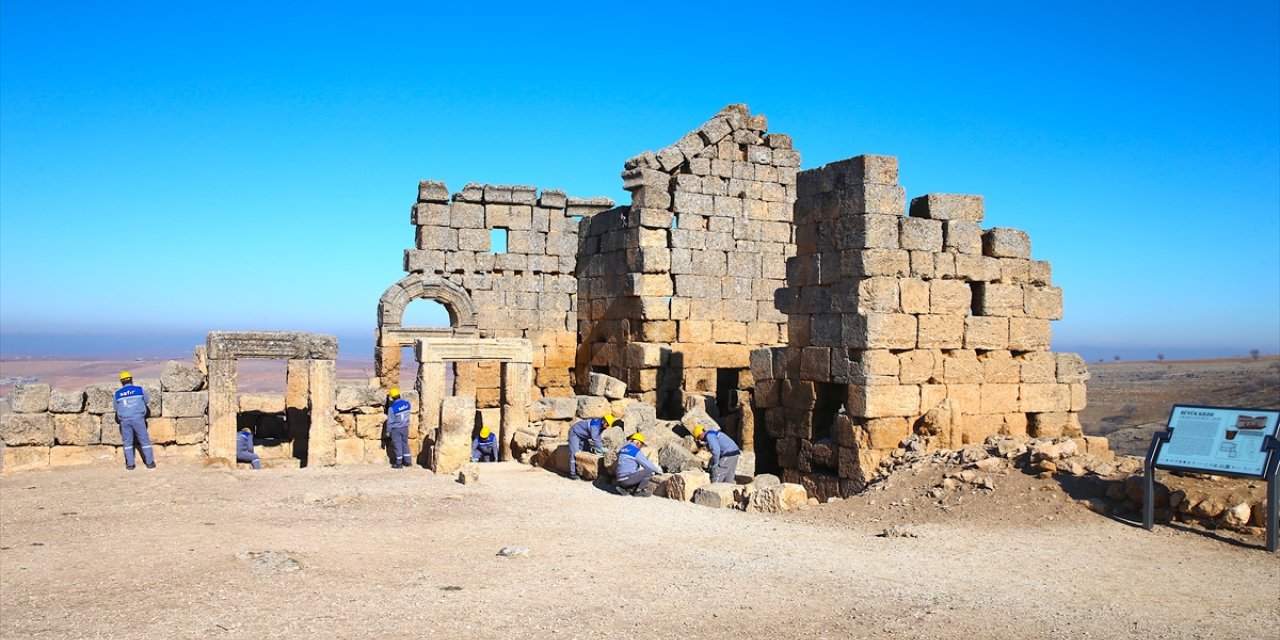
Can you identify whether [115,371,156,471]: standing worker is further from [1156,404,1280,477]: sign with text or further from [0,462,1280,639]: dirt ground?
[1156,404,1280,477]: sign with text

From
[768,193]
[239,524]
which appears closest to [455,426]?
[239,524]

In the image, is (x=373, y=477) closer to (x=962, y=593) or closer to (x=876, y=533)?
(x=876, y=533)

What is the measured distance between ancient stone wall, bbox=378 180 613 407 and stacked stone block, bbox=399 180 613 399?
0.02 metres

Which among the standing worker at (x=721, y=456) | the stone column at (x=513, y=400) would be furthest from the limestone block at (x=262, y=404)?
the standing worker at (x=721, y=456)

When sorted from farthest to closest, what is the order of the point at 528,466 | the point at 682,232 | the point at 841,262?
the point at 682,232, the point at 528,466, the point at 841,262

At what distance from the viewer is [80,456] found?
12.9 metres

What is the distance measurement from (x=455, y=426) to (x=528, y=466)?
1.17 m

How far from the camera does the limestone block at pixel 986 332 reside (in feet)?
39.9

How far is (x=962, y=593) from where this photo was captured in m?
6.95

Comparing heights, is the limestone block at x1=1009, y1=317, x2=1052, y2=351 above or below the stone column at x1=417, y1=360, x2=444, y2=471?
above

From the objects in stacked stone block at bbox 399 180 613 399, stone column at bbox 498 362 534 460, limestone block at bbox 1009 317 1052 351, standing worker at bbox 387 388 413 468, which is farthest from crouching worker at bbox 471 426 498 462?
limestone block at bbox 1009 317 1052 351

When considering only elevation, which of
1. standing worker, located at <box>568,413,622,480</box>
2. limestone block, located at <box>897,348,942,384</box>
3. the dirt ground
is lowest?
the dirt ground

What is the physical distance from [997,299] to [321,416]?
9.18 m

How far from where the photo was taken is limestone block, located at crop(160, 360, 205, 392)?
43.7ft
